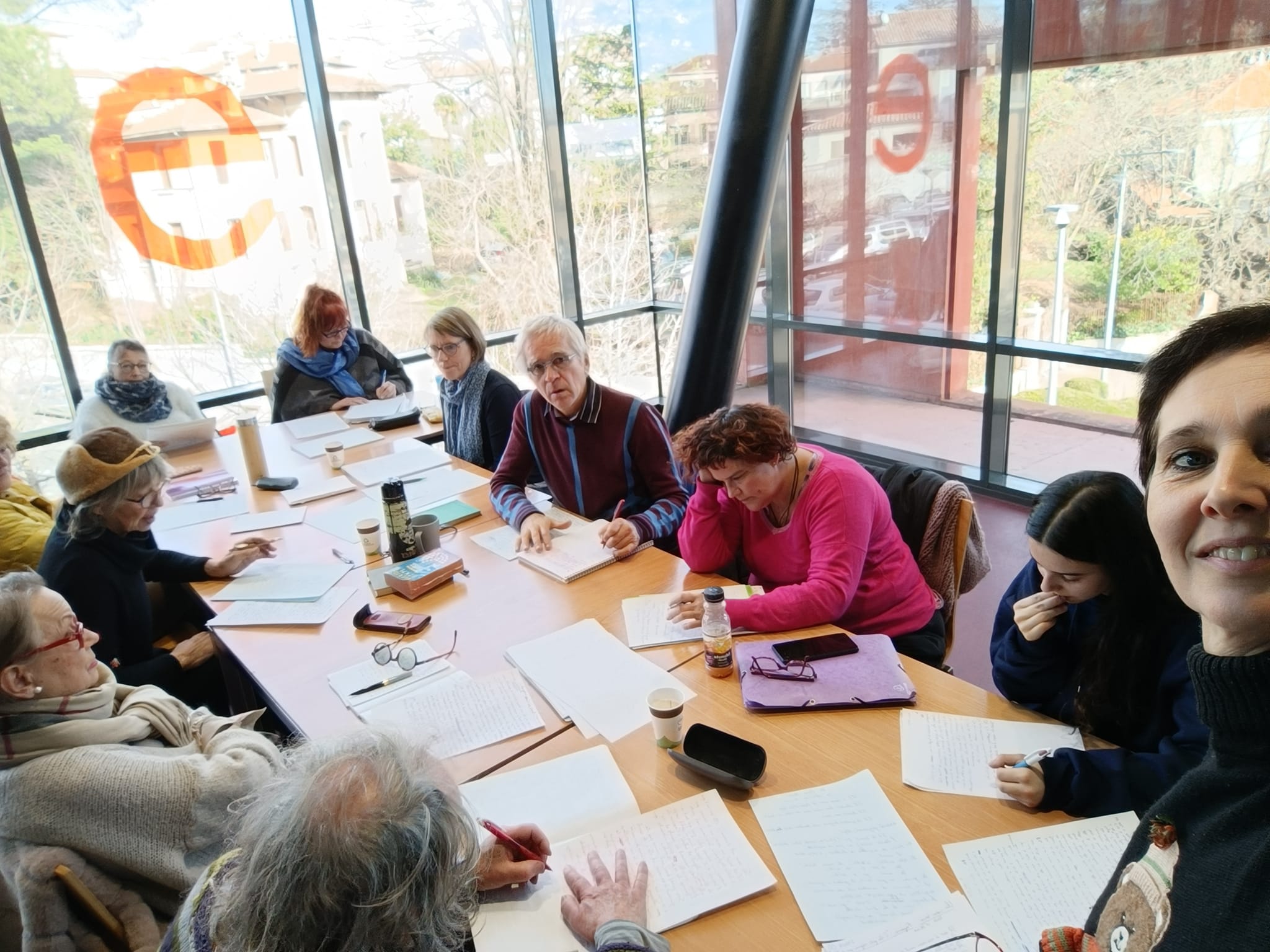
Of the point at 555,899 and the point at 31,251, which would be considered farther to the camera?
the point at 31,251

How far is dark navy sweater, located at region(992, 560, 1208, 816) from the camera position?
49.4 inches

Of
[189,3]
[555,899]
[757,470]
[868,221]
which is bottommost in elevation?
[555,899]

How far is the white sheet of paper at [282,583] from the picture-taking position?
221 cm

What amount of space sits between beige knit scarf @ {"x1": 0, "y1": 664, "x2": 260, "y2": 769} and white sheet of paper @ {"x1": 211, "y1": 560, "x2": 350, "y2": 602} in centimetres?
51

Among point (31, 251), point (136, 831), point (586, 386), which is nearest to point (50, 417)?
point (31, 251)

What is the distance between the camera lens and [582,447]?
8.68 ft

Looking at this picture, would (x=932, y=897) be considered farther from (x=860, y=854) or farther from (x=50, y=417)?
(x=50, y=417)

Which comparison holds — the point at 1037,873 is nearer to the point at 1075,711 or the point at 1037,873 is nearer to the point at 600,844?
the point at 1075,711

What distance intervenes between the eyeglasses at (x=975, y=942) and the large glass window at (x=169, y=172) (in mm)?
4599

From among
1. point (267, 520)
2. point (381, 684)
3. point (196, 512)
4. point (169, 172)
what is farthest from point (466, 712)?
point (169, 172)

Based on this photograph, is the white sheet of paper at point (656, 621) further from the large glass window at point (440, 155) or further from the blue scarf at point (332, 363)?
the large glass window at point (440, 155)

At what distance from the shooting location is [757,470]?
75.6 inches

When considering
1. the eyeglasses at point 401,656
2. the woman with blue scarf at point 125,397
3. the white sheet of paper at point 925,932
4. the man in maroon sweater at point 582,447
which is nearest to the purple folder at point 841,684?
the white sheet of paper at point 925,932

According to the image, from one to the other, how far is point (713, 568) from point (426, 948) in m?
1.33
